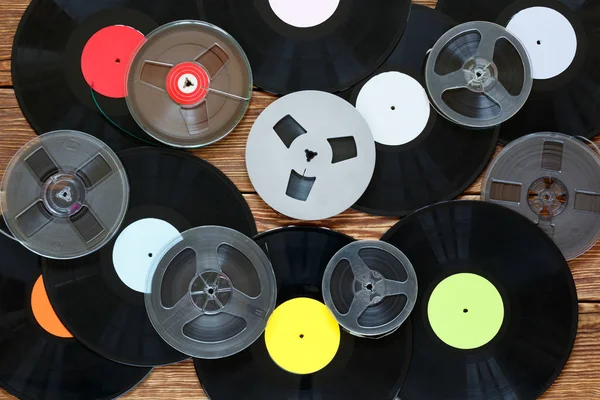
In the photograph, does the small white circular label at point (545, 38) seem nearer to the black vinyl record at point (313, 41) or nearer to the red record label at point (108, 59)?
the black vinyl record at point (313, 41)

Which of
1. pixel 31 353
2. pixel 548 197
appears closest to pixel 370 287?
pixel 548 197

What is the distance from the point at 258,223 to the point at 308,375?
284 mm

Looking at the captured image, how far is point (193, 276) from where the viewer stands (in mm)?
1157

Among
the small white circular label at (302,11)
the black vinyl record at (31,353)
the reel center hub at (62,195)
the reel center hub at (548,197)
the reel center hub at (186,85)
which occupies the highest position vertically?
the small white circular label at (302,11)

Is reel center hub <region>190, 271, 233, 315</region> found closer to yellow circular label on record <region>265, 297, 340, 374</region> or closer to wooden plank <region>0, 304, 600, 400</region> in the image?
yellow circular label on record <region>265, 297, 340, 374</region>

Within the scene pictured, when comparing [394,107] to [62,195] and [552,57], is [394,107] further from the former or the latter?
[62,195]

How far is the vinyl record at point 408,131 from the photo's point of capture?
3.87ft

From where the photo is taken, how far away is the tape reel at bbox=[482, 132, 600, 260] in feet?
3.92

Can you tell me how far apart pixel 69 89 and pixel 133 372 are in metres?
0.51

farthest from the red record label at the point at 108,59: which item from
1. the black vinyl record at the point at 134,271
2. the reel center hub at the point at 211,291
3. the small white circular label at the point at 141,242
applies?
the reel center hub at the point at 211,291

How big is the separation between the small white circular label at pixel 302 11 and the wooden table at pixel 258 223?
0.14 metres

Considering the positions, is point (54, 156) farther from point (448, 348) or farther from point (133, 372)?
point (448, 348)

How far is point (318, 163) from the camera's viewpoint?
3.82 feet

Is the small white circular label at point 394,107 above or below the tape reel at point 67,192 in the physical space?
above
